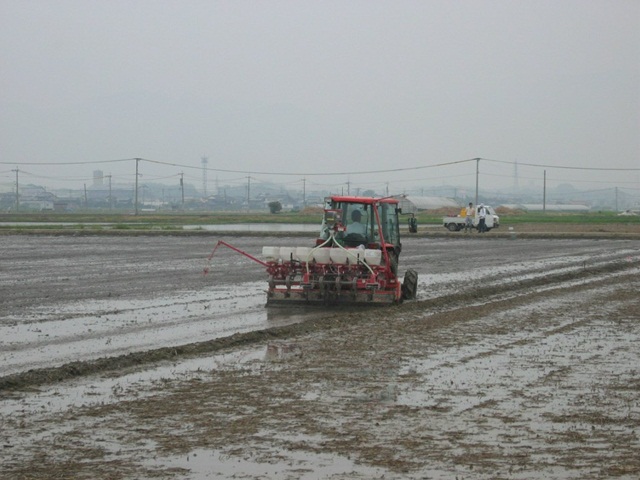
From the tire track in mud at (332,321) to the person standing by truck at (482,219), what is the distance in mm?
28905

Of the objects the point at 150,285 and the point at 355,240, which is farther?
the point at 150,285

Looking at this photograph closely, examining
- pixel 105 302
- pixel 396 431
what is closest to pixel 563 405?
pixel 396 431

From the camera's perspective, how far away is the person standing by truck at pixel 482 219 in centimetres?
5962

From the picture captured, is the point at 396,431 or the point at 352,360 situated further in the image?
the point at 352,360

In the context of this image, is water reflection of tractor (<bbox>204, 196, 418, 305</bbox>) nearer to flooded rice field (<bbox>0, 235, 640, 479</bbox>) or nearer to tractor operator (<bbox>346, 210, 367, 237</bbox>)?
tractor operator (<bbox>346, 210, 367, 237</bbox>)

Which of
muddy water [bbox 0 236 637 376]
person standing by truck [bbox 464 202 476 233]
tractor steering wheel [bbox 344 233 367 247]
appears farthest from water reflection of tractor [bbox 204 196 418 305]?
person standing by truck [bbox 464 202 476 233]

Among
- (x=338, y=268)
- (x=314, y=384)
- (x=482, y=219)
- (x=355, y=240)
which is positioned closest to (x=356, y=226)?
(x=355, y=240)

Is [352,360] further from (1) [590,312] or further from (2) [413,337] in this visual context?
(1) [590,312]

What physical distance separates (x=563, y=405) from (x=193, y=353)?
500 centimetres

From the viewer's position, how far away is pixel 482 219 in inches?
2363

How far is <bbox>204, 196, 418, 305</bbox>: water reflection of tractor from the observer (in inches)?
731

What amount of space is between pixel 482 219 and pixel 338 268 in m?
42.4

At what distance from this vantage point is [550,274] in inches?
1081

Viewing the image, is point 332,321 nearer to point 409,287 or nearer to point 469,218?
point 409,287
